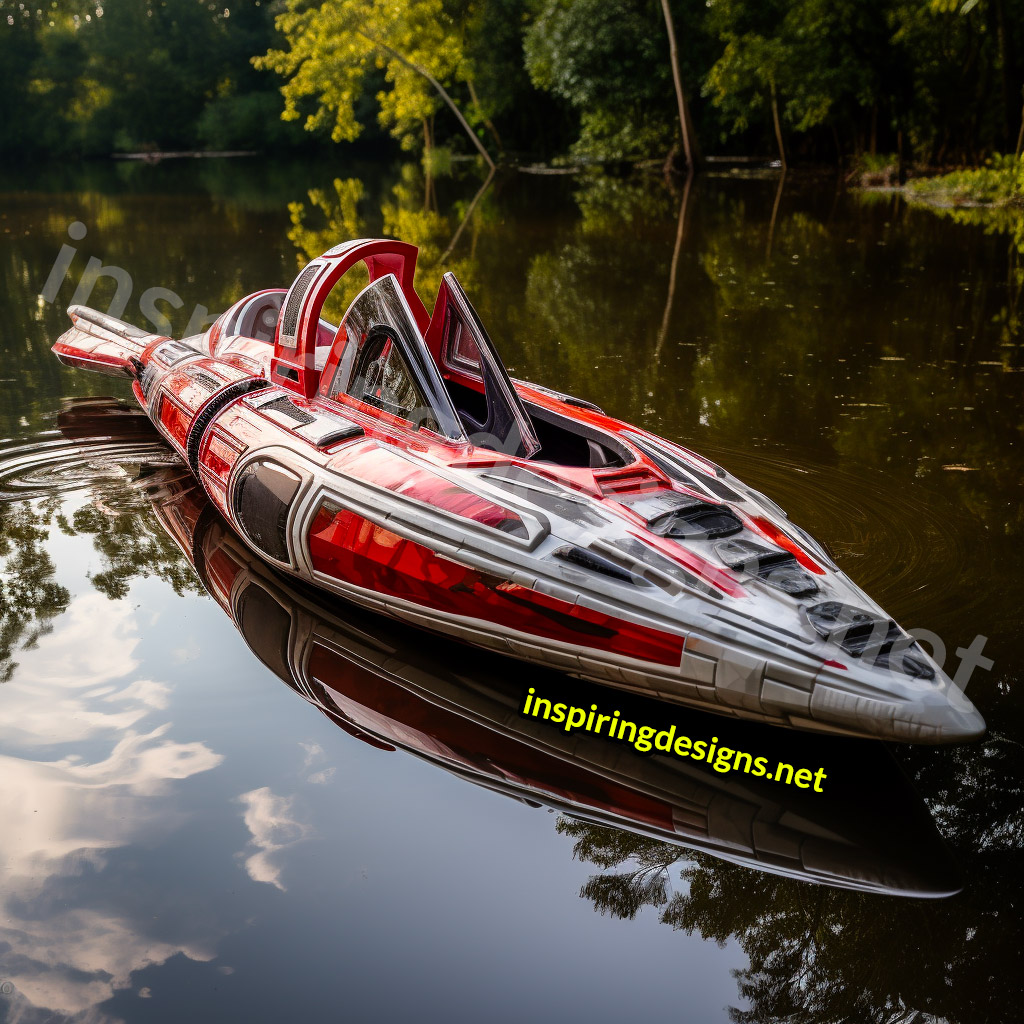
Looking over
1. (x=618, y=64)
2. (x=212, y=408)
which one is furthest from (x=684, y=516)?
(x=618, y=64)

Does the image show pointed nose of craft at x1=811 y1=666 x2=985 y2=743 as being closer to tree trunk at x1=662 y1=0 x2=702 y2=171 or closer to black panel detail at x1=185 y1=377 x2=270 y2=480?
black panel detail at x1=185 y1=377 x2=270 y2=480

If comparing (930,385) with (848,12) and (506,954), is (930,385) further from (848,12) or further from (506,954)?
(848,12)

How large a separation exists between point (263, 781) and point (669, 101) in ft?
101

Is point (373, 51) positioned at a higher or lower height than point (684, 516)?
higher

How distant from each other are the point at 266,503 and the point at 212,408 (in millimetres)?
1011

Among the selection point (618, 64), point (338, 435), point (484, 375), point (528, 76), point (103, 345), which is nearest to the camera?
point (338, 435)

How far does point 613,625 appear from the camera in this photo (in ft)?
11.3

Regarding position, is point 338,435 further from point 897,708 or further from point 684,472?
point 897,708

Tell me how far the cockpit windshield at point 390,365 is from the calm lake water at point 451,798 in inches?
36.3

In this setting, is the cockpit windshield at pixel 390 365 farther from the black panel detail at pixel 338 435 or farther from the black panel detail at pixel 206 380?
the black panel detail at pixel 206 380

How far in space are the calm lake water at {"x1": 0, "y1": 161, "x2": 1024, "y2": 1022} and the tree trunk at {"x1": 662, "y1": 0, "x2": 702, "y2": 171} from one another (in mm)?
20147

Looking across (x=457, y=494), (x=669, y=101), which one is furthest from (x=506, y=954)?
(x=669, y=101)

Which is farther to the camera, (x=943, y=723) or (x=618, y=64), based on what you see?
(x=618, y=64)

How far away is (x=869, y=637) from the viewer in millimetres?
3232
